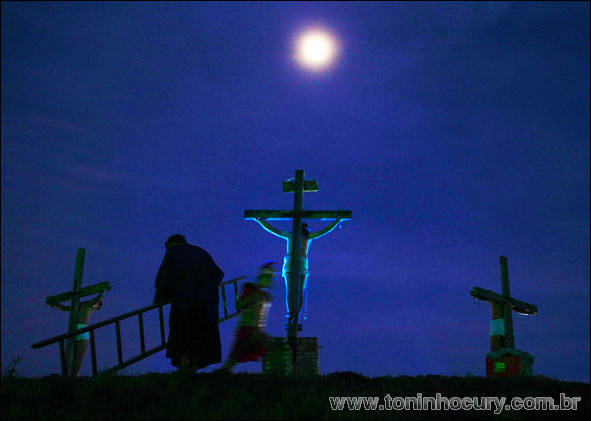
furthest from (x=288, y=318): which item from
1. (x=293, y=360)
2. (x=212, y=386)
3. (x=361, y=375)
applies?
(x=212, y=386)

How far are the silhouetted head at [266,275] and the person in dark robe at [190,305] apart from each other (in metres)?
1.50

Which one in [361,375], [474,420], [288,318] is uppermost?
[288,318]

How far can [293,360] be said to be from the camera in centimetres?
1181

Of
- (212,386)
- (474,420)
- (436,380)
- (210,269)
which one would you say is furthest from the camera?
(210,269)

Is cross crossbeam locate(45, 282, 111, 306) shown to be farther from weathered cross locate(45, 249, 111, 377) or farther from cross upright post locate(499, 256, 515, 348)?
cross upright post locate(499, 256, 515, 348)

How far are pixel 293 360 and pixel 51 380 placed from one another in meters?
5.59

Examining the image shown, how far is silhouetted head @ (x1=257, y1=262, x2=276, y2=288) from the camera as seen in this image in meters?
9.74

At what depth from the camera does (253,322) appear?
31.0 feet

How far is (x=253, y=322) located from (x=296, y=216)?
4793 mm

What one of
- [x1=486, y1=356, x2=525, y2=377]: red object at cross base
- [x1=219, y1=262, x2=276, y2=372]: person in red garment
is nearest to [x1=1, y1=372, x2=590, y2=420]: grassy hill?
[x1=219, y1=262, x2=276, y2=372]: person in red garment

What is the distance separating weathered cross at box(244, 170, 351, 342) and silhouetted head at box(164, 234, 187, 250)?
473cm

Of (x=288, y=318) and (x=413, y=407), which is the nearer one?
(x=413, y=407)

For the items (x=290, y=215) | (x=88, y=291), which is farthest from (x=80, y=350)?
(x=290, y=215)

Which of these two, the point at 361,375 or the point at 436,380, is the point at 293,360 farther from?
the point at 436,380
